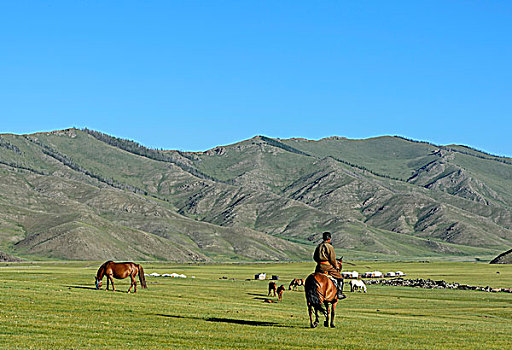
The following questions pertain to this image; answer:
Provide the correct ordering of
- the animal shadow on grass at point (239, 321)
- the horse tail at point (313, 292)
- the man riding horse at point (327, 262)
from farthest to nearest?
the animal shadow on grass at point (239, 321) → the man riding horse at point (327, 262) → the horse tail at point (313, 292)

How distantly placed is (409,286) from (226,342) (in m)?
70.6

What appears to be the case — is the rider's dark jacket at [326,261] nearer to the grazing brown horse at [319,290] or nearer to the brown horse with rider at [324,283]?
the brown horse with rider at [324,283]

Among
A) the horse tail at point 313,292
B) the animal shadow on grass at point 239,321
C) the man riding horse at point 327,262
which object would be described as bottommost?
the animal shadow on grass at point 239,321

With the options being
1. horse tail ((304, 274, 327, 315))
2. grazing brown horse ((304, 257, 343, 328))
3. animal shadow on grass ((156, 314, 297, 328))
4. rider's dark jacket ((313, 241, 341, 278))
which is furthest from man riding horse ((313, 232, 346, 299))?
animal shadow on grass ((156, 314, 297, 328))

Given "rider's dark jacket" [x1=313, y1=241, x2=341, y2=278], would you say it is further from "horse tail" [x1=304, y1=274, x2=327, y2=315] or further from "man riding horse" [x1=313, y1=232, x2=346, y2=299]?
"horse tail" [x1=304, y1=274, x2=327, y2=315]

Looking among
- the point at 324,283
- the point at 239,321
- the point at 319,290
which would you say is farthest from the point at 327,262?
the point at 239,321

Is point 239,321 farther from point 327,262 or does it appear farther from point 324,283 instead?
point 324,283

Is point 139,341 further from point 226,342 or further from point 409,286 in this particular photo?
point 409,286

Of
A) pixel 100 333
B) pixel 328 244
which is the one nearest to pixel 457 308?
pixel 328 244

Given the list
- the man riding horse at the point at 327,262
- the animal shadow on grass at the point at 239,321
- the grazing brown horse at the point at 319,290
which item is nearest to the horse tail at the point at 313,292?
the grazing brown horse at the point at 319,290

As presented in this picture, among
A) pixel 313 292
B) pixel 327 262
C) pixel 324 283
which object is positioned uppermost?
pixel 327 262

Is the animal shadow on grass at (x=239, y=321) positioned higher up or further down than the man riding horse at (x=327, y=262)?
further down

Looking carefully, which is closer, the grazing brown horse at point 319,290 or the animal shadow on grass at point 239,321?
the grazing brown horse at point 319,290

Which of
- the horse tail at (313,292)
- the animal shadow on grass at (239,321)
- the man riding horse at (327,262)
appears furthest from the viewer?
the animal shadow on grass at (239,321)
